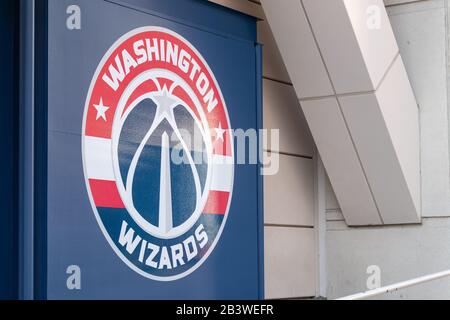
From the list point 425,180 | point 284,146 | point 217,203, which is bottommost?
point 217,203

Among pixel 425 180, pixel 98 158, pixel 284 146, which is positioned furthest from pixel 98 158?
pixel 425 180

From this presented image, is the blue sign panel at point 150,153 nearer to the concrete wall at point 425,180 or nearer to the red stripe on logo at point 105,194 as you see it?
the red stripe on logo at point 105,194

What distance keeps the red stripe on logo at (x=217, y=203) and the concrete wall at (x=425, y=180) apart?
1406 mm

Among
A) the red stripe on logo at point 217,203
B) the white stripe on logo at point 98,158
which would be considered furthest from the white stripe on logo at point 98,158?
the red stripe on logo at point 217,203

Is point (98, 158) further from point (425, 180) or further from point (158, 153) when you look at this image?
point (425, 180)

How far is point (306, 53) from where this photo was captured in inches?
203

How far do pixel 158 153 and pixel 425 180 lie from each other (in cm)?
205

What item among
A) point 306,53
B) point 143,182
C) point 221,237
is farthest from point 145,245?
point 306,53

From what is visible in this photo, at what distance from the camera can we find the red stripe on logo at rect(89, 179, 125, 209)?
152 inches

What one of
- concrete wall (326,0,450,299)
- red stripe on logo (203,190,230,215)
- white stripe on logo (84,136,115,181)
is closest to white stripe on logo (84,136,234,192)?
white stripe on logo (84,136,115,181)

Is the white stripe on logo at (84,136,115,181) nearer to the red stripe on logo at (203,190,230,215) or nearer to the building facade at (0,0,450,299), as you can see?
the building facade at (0,0,450,299)

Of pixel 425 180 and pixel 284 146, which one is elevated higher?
pixel 284 146

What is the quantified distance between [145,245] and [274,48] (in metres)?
2.00

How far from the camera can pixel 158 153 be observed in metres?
4.25
